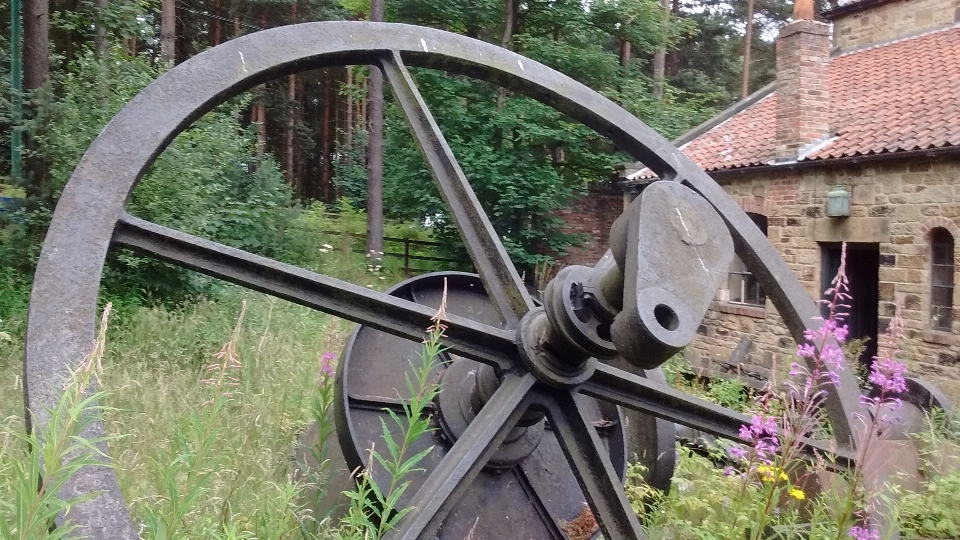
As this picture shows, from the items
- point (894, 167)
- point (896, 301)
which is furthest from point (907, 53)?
point (896, 301)

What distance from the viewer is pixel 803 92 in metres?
10.2

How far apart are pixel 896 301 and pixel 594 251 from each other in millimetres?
9278

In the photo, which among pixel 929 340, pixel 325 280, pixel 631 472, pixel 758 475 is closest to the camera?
pixel 325 280

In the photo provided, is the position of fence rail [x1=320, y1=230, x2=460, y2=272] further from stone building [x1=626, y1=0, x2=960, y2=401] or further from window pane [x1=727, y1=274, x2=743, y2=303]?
window pane [x1=727, y1=274, x2=743, y2=303]

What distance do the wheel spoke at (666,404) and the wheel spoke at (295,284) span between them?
0.39 meters

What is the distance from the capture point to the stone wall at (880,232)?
318 inches

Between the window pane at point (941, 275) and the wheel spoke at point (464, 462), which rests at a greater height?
the window pane at point (941, 275)

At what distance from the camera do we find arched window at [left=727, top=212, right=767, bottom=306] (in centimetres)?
1077

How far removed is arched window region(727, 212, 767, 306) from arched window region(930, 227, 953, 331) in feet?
8.29

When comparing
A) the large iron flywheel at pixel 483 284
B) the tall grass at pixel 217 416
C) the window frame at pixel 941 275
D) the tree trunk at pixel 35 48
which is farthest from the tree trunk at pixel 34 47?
the window frame at pixel 941 275

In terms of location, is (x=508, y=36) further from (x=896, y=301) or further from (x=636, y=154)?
(x=636, y=154)

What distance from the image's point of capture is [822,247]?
9.72 m

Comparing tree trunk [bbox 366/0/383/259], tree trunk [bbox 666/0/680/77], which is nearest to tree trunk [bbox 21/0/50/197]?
tree trunk [bbox 366/0/383/259]

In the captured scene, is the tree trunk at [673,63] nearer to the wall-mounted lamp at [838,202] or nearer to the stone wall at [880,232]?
the stone wall at [880,232]
